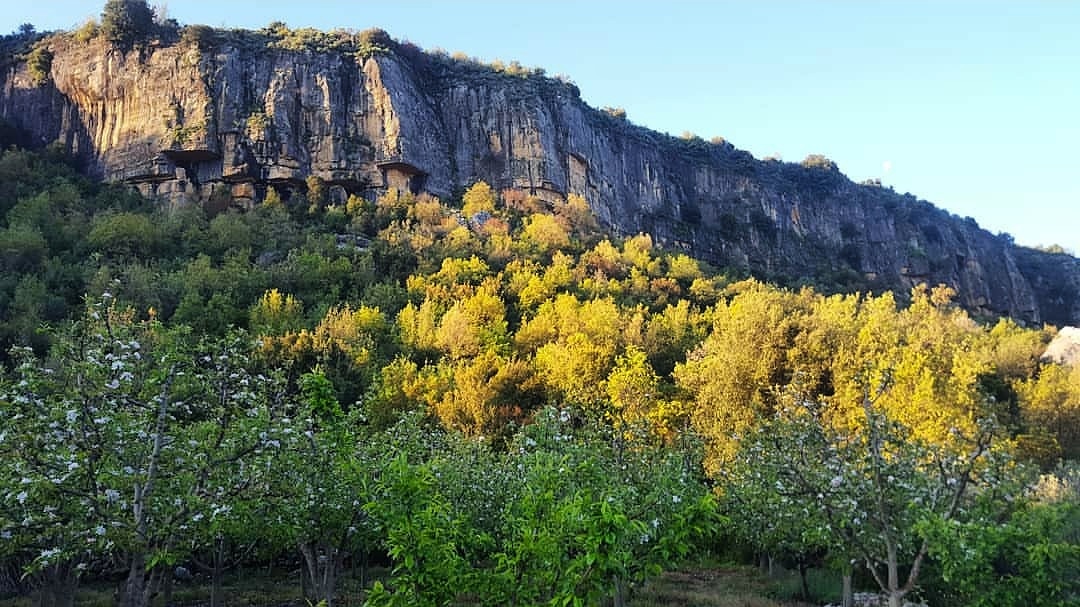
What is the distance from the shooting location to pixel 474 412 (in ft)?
101

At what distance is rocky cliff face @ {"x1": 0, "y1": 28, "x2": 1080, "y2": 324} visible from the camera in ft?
218

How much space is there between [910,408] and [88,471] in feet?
82.4

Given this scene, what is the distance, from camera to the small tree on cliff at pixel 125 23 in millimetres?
71250

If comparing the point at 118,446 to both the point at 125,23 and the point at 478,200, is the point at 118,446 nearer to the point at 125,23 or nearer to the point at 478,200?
the point at 478,200

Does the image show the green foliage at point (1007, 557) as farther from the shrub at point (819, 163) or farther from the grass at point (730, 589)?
the shrub at point (819, 163)

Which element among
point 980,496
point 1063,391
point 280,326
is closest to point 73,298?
point 280,326

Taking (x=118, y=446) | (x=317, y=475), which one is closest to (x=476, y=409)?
(x=317, y=475)

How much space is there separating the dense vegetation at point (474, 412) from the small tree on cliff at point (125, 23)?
1016 mm

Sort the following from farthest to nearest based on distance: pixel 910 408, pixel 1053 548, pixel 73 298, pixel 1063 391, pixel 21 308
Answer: pixel 73 298
pixel 21 308
pixel 1063 391
pixel 910 408
pixel 1053 548

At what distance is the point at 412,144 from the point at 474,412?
46.7m

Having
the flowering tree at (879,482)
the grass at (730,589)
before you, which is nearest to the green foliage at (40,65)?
the grass at (730,589)

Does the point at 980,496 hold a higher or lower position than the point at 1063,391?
higher

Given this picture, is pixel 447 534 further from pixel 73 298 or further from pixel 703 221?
pixel 703 221

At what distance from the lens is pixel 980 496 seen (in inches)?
332
